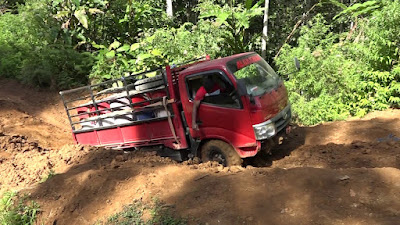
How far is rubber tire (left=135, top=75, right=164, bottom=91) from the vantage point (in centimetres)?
604

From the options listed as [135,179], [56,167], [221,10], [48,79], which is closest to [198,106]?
[135,179]

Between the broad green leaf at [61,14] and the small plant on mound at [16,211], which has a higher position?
the broad green leaf at [61,14]

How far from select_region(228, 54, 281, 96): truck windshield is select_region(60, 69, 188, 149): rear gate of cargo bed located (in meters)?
1.34

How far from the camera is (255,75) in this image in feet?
17.9

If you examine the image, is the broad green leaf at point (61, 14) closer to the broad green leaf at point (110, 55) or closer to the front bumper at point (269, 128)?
the broad green leaf at point (110, 55)

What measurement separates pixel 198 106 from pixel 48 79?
29.9 feet

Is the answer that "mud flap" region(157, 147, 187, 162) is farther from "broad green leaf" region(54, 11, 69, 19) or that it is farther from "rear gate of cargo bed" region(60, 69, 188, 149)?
"broad green leaf" region(54, 11, 69, 19)

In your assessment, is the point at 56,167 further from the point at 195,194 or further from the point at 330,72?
the point at 330,72

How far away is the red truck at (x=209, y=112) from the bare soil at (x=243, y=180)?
0.39 metres

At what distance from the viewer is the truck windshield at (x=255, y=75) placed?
5.15 metres

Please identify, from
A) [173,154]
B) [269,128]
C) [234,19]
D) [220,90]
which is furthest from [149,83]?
[234,19]

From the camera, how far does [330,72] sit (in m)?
8.24

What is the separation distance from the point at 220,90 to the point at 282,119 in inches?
50.7

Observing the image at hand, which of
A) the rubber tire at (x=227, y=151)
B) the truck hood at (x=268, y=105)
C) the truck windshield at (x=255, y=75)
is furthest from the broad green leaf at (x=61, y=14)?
the truck hood at (x=268, y=105)
